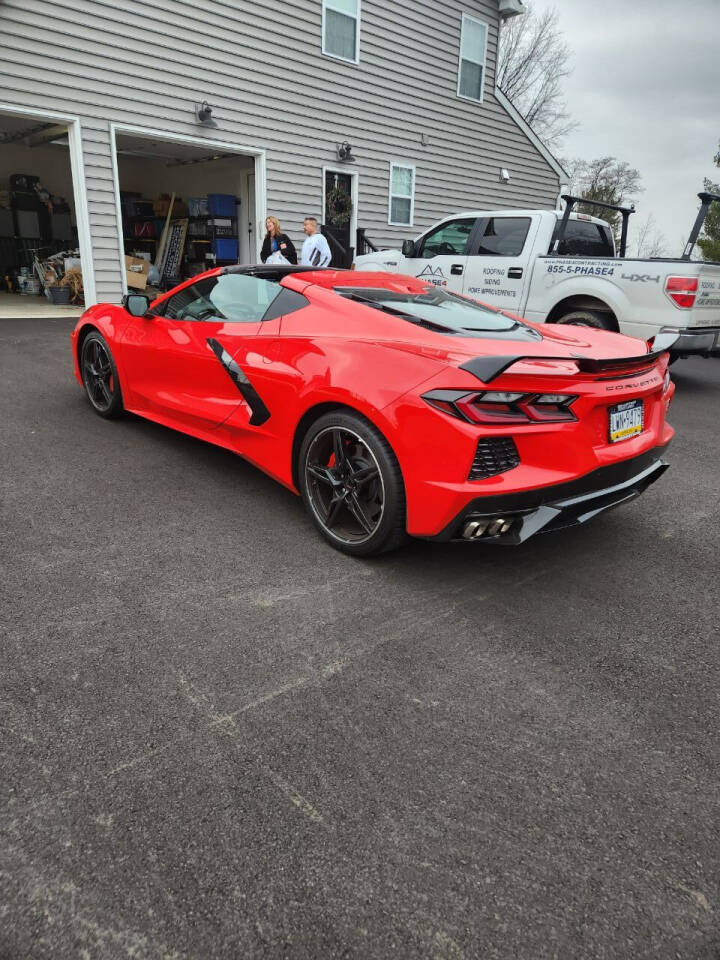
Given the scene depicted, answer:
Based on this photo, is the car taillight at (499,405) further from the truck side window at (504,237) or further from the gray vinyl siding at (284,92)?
the gray vinyl siding at (284,92)

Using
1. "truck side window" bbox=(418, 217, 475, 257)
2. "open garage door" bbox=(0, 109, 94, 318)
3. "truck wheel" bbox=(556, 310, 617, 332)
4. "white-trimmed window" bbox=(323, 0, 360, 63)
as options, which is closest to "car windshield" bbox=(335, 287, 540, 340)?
"truck wheel" bbox=(556, 310, 617, 332)

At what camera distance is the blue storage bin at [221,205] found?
552 inches

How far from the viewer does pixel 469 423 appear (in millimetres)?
2645

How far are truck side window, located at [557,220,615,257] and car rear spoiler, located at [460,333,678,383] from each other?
5.42 m

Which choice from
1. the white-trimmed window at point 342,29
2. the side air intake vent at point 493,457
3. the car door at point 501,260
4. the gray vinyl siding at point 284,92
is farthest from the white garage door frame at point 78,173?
the side air intake vent at point 493,457

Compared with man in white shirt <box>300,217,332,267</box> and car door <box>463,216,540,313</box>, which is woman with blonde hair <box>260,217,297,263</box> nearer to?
man in white shirt <box>300,217,332,267</box>

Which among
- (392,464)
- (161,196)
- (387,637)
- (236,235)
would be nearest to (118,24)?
(236,235)

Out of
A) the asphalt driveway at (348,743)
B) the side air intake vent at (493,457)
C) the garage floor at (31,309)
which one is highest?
the side air intake vent at (493,457)

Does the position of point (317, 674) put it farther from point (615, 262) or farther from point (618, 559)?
point (615, 262)

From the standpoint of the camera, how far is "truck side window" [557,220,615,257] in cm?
809

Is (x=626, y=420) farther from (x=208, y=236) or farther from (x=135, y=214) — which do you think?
(x=135, y=214)

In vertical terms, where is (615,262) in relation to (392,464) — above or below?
above

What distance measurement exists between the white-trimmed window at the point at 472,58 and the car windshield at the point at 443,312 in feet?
43.0

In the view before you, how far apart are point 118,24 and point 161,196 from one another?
7.12 m
